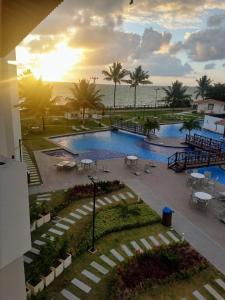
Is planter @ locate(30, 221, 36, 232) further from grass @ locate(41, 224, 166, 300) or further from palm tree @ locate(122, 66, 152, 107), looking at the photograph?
palm tree @ locate(122, 66, 152, 107)

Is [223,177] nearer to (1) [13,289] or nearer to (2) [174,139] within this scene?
(2) [174,139]

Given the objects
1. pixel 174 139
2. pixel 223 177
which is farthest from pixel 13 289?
pixel 174 139

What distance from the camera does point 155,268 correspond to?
10.1 metres

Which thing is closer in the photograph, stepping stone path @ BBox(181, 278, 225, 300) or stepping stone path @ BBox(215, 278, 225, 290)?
stepping stone path @ BBox(181, 278, 225, 300)

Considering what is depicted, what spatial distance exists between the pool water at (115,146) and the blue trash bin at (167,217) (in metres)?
9.06

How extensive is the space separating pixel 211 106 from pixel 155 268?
138 ft

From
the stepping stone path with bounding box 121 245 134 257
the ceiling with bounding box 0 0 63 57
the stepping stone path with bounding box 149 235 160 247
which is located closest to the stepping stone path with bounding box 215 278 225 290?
the stepping stone path with bounding box 149 235 160 247

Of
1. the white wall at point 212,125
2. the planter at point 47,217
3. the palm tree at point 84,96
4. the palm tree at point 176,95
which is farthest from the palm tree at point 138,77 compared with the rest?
the planter at point 47,217

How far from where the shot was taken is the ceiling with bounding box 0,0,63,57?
2352 mm

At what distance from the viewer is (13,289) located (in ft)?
10.2

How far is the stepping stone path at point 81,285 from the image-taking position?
9.10 m

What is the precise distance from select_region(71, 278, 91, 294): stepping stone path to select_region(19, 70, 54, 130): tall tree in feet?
81.3

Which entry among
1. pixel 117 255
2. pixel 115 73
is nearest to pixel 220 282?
pixel 117 255

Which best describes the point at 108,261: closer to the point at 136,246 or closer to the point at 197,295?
the point at 136,246
